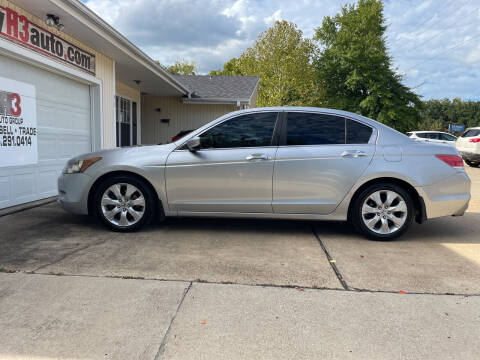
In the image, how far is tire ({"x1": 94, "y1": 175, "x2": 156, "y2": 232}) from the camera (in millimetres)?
4691

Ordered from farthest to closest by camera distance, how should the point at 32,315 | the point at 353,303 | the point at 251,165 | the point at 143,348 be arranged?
1. the point at 251,165
2. the point at 353,303
3. the point at 32,315
4. the point at 143,348

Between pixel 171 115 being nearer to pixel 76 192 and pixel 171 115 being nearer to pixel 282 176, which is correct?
pixel 76 192

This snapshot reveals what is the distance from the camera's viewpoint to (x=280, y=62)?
1112 inches

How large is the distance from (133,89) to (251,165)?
10800 millimetres

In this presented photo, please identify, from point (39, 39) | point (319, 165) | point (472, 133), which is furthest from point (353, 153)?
point (472, 133)

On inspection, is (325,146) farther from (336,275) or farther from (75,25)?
(75,25)

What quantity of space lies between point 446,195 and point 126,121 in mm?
11337

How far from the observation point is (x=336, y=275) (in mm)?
3457

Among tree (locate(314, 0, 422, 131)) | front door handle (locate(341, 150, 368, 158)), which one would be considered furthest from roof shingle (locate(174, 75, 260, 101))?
tree (locate(314, 0, 422, 131))

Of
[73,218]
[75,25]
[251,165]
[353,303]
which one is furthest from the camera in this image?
[75,25]

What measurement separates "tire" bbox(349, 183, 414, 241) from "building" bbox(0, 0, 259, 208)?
16.7 feet

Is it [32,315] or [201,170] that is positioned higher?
[201,170]

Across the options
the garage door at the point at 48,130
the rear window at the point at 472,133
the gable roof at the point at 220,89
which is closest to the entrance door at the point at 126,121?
the gable roof at the point at 220,89

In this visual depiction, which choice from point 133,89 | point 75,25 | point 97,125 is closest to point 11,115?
point 75,25
